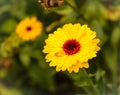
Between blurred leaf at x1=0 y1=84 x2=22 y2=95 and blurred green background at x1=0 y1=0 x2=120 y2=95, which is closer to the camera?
blurred green background at x1=0 y1=0 x2=120 y2=95

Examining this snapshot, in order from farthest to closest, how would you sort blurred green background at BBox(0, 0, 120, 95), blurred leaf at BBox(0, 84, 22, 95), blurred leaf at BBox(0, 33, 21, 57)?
1. blurred leaf at BBox(0, 84, 22, 95)
2. blurred green background at BBox(0, 0, 120, 95)
3. blurred leaf at BBox(0, 33, 21, 57)

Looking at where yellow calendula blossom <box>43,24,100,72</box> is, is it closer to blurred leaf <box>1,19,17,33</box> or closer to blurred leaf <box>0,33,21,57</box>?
blurred leaf <box>0,33,21,57</box>

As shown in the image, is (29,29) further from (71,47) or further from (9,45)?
(71,47)

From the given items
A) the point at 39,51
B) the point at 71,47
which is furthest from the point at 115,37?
the point at 71,47

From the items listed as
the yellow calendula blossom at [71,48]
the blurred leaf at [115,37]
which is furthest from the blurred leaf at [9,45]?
the yellow calendula blossom at [71,48]

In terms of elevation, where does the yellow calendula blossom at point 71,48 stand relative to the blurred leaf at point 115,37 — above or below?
below

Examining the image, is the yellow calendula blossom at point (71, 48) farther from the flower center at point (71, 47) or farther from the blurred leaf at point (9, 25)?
the blurred leaf at point (9, 25)

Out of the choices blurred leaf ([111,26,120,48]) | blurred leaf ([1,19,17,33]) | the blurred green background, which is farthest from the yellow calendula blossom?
blurred leaf ([1,19,17,33])
